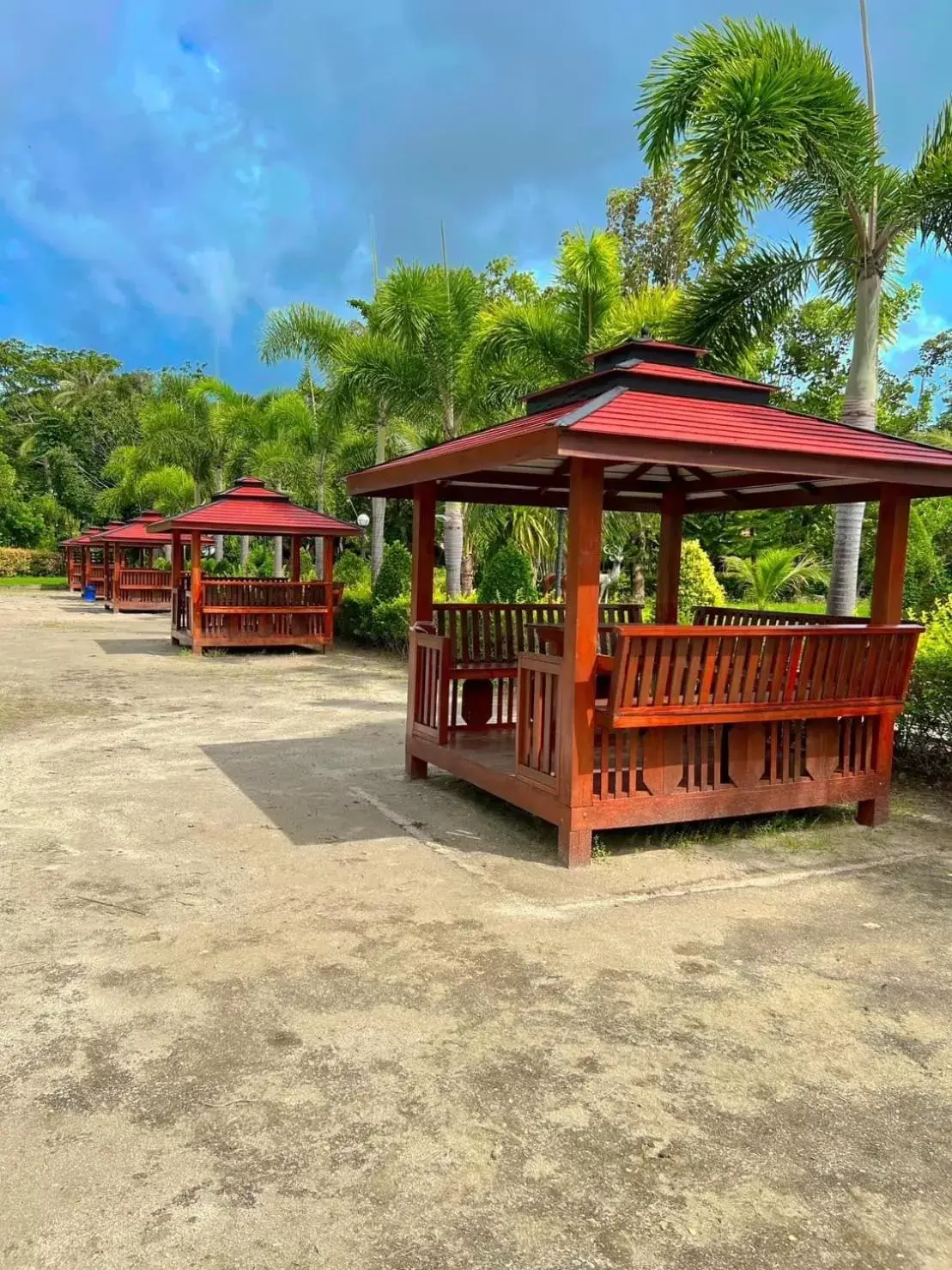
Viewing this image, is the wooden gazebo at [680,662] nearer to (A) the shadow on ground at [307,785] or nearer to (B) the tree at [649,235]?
(A) the shadow on ground at [307,785]

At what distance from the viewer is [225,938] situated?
4.15 metres

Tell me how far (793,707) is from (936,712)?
2.17m

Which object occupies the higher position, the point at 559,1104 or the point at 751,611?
the point at 751,611

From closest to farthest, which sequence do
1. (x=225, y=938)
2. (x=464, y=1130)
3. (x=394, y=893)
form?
(x=464, y=1130)
(x=225, y=938)
(x=394, y=893)

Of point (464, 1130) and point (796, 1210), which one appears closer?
point (796, 1210)

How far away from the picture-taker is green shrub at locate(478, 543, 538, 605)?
15.4m

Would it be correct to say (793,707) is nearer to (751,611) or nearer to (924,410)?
(751,611)

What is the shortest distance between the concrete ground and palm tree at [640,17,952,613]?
4916mm

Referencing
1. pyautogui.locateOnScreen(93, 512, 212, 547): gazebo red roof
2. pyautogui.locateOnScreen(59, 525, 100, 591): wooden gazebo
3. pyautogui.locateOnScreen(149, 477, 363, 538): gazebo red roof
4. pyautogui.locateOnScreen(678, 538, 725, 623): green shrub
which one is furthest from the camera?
pyautogui.locateOnScreen(59, 525, 100, 591): wooden gazebo

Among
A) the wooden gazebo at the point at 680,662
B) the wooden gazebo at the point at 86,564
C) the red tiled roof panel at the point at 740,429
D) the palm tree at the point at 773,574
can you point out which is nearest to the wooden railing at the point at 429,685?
the wooden gazebo at the point at 680,662

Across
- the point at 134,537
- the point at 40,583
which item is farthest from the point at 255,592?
the point at 40,583

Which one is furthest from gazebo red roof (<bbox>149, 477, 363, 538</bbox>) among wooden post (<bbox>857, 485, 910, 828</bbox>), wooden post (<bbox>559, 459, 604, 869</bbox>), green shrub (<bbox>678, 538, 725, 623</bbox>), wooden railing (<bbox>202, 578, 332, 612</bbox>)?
wooden post (<bbox>559, 459, 604, 869</bbox>)

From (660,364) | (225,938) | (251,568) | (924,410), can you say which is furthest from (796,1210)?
(251,568)

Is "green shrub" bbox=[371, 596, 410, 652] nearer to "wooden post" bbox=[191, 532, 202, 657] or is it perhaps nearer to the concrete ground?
"wooden post" bbox=[191, 532, 202, 657]
